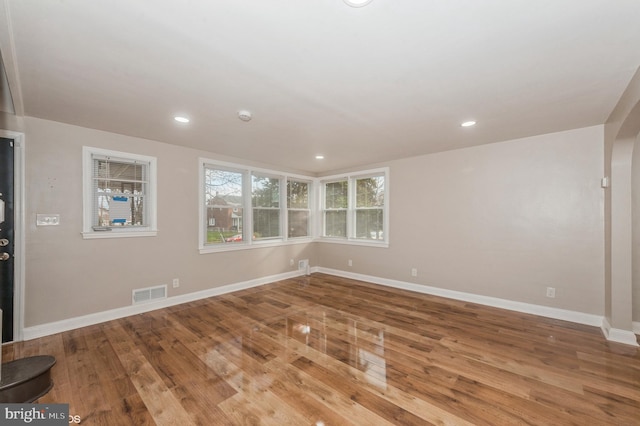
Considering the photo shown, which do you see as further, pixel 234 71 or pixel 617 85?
pixel 617 85

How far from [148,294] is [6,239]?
5.18 feet

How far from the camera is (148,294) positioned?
12.1ft

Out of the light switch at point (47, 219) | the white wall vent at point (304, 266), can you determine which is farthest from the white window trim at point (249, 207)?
the light switch at point (47, 219)

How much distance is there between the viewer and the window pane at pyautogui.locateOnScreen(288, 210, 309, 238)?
19.2 feet

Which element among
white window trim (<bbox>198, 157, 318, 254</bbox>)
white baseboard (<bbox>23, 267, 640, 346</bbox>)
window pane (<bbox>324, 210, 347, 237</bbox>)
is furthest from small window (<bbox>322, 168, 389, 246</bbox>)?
white baseboard (<bbox>23, 267, 640, 346</bbox>)

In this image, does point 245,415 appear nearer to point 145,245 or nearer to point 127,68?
point 127,68

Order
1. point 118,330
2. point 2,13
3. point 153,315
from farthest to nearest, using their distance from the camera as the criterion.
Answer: point 153,315, point 118,330, point 2,13

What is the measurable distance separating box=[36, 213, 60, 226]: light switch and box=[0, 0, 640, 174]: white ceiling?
1.12 metres

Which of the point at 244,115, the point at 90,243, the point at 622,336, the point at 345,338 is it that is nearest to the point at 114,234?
the point at 90,243

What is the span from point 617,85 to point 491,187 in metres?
1.88

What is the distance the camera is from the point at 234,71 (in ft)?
6.61

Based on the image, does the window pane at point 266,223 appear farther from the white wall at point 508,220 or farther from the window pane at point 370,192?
the white wall at point 508,220

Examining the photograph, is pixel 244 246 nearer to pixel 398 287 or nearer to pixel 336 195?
pixel 336 195

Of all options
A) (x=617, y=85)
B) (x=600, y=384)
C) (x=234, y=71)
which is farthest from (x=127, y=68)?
(x=600, y=384)
